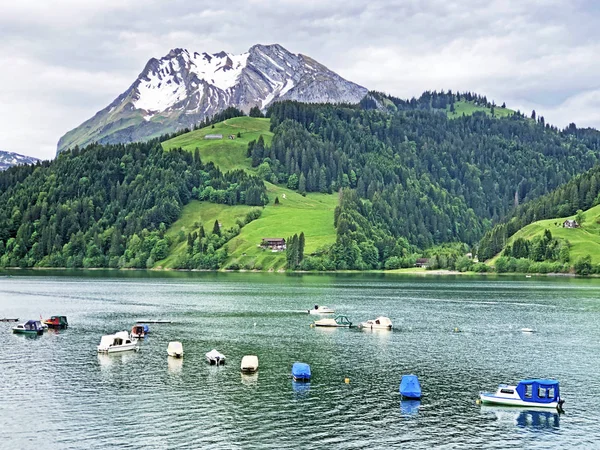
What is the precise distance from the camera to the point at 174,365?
315ft

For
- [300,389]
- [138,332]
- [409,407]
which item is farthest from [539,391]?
[138,332]

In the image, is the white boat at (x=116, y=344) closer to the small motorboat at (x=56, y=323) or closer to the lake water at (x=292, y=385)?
the lake water at (x=292, y=385)

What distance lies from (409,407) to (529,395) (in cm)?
1361

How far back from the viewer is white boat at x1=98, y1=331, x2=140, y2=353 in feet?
347

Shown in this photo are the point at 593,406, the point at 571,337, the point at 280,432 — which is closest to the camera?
the point at 280,432

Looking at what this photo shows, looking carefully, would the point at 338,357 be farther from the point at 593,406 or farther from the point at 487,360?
the point at 593,406

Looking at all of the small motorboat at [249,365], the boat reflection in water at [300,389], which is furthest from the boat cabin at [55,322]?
the boat reflection in water at [300,389]

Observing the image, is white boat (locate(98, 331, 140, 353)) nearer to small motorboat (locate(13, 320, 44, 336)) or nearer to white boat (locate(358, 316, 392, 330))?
small motorboat (locate(13, 320, 44, 336))

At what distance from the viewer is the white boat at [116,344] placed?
4169 inches

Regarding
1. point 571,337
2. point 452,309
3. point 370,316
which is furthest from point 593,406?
point 452,309

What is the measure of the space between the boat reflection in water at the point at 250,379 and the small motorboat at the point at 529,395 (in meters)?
26.1

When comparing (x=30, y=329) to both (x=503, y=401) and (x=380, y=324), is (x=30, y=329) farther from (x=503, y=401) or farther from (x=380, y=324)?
(x=503, y=401)

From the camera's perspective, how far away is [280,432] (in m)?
63.9

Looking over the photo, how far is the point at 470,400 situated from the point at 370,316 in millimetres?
82746
